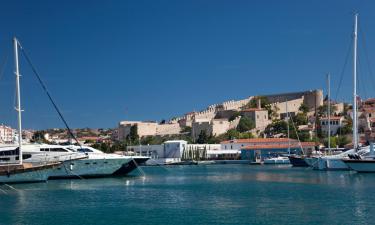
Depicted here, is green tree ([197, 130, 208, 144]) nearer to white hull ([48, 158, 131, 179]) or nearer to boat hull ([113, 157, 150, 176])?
boat hull ([113, 157, 150, 176])

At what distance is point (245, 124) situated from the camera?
400ft

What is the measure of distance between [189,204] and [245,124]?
94303 millimetres

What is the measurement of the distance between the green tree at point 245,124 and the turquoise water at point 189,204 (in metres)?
81.9

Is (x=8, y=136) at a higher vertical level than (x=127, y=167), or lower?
higher

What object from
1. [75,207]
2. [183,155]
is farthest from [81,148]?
[183,155]

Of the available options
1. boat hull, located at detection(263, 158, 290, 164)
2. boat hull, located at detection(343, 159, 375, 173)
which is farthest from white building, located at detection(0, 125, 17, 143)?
boat hull, located at detection(263, 158, 290, 164)

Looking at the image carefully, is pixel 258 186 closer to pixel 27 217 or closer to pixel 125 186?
pixel 125 186

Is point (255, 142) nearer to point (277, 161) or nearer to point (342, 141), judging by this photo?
point (277, 161)

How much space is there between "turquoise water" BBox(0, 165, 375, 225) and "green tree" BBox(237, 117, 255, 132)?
81.9m

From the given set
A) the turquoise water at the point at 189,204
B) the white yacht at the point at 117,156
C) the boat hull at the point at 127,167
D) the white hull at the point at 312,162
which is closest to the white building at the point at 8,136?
the white yacht at the point at 117,156

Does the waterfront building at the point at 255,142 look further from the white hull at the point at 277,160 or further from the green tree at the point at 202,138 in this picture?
the green tree at the point at 202,138

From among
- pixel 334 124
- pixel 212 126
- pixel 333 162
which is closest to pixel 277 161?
pixel 334 124

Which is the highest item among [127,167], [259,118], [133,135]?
[259,118]

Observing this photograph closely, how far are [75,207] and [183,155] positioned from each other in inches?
2942
